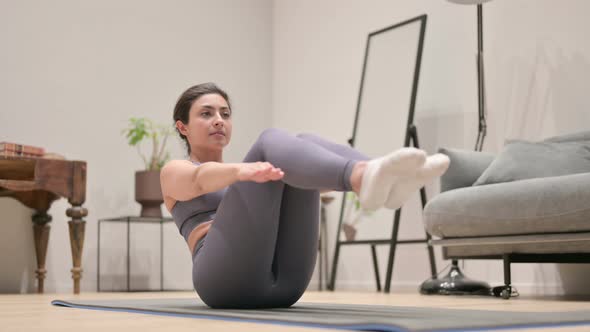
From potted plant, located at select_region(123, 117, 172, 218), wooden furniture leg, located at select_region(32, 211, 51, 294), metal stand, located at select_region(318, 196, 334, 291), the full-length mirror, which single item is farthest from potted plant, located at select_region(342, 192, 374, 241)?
wooden furniture leg, located at select_region(32, 211, 51, 294)

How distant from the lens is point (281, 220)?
1.90m

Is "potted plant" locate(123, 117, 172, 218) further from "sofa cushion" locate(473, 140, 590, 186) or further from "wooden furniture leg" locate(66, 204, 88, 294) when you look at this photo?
"sofa cushion" locate(473, 140, 590, 186)

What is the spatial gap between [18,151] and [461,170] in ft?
8.07

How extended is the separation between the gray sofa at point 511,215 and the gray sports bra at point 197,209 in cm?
146

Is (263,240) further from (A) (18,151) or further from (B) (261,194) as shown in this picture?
(A) (18,151)

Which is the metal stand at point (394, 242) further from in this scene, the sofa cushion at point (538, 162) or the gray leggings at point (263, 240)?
the gray leggings at point (263, 240)

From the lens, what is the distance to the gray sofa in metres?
2.84

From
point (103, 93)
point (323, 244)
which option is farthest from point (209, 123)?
point (323, 244)

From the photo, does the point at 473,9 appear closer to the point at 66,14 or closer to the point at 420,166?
the point at 66,14

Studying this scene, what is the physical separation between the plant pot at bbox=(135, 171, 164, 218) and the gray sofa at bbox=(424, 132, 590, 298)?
2001 millimetres

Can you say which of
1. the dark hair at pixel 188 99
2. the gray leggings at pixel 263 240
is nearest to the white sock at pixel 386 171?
the gray leggings at pixel 263 240

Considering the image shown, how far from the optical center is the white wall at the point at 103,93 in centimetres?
474

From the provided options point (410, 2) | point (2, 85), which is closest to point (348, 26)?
point (410, 2)

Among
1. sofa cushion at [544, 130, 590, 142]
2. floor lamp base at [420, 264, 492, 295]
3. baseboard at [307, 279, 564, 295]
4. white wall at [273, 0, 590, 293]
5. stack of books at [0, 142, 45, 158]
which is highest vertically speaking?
white wall at [273, 0, 590, 293]
